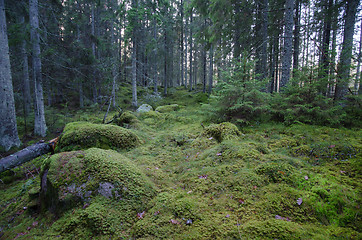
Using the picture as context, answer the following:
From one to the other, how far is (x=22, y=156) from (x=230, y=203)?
530 centimetres

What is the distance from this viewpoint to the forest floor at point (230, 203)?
1.81 m

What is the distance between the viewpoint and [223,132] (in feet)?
15.0

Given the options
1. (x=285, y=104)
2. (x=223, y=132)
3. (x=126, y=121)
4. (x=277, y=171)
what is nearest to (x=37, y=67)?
(x=126, y=121)

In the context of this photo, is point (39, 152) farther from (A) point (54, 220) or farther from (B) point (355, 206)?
(B) point (355, 206)

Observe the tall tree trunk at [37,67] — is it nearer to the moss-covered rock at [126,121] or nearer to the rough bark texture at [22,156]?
the moss-covered rock at [126,121]

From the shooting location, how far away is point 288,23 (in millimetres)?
6770

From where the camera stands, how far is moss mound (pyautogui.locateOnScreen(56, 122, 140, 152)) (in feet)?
14.1

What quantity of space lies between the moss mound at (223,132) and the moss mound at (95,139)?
91.6 inches

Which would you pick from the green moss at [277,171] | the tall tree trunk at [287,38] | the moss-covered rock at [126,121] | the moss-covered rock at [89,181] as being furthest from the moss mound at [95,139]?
the tall tree trunk at [287,38]

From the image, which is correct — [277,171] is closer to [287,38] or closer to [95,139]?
[95,139]

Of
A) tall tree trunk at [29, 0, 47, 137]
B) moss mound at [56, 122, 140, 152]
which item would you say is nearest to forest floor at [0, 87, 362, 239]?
moss mound at [56, 122, 140, 152]

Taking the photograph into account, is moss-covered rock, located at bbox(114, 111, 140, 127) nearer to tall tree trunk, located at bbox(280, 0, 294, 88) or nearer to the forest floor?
the forest floor

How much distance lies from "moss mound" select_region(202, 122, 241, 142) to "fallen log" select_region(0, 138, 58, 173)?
188 inches

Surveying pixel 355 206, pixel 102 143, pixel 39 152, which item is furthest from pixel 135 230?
pixel 39 152
